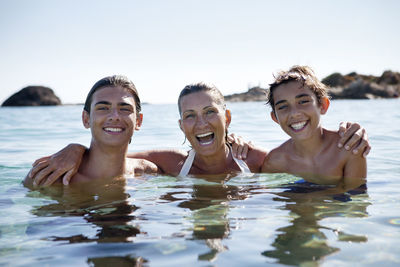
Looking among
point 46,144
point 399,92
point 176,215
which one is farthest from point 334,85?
point 176,215

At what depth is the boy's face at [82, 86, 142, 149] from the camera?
4.38 m

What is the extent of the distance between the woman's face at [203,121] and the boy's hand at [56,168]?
1373 mm

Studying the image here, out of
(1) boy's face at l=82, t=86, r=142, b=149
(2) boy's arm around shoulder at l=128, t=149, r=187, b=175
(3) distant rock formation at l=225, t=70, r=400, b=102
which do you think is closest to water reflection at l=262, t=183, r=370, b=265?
(2) boy's arm around shoulder at l=128, t=149, r=187, b=175

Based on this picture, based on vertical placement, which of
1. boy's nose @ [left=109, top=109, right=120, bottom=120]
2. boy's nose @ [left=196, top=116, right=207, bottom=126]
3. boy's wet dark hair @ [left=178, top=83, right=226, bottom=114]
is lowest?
boy's nose @ [left=196, top=116, right=207, bottom=126]

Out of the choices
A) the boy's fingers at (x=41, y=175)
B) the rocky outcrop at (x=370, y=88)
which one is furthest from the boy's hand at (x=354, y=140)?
the rocky outcrop at (x=370, y=88)

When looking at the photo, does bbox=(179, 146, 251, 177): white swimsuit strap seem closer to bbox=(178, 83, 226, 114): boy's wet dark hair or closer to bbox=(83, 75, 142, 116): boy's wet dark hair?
bbox=(178, 83, 226, 114): boy's wet dark hair

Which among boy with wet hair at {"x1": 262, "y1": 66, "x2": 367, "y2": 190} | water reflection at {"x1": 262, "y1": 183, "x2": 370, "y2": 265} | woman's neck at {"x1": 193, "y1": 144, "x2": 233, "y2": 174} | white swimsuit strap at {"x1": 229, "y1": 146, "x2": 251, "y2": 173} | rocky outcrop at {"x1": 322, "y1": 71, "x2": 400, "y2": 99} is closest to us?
water reflection at {"x1": 262, "y1": 183, "x2": 370, "y2": 265}

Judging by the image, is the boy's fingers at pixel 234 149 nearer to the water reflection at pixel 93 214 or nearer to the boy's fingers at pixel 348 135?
the boy's fingers at pixel 348 135

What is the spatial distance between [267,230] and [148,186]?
2020mm

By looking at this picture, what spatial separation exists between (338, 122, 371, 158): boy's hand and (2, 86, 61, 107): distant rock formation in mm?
73660

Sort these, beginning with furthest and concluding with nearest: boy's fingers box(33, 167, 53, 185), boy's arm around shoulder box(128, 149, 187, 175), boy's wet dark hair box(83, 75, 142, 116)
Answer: boy's arm around shoulder box(128, 149, 187, 175), boy's wet dark hair box(83, 75, 142, 116), boy's fingers box(33, 167, 53, 185)

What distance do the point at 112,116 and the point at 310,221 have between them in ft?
8.34

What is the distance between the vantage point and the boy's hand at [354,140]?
4.27 meters

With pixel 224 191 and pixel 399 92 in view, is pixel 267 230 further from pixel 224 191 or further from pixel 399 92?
pixel 399 92
